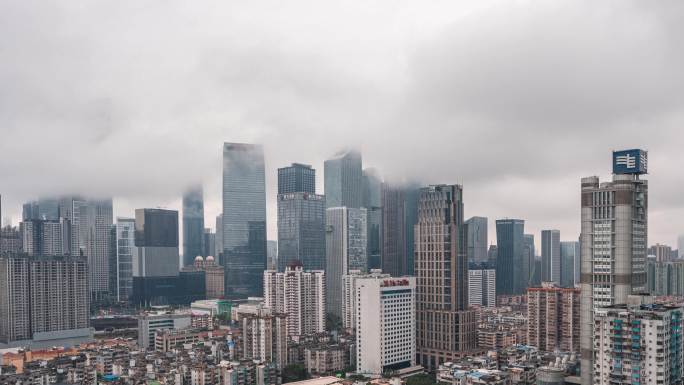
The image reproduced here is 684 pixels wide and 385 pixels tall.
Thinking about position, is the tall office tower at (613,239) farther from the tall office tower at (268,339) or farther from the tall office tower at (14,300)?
the tall office tower at (14,300)

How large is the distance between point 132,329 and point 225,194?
4981cm

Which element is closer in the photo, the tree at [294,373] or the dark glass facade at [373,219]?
the tree at [294,373]

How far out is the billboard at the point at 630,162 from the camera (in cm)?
3125

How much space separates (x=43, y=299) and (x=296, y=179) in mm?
62871

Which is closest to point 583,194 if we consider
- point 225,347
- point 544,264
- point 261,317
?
point 261,317

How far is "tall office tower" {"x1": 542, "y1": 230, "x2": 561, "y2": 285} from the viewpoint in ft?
374

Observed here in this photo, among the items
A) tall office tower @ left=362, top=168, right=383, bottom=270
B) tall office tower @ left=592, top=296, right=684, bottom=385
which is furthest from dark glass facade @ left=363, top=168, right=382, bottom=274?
tall office tower @ left=592, top=296, right=684, bottom=385

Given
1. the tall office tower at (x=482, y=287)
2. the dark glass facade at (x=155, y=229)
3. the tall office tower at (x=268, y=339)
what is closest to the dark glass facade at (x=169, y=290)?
the dark glass facade at (x=155, y=229)

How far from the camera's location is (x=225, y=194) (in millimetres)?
115188

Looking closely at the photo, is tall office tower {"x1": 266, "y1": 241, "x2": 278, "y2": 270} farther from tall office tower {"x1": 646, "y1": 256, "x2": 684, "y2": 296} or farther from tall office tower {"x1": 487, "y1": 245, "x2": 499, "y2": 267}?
tall office tower {"x1": 646, "y1": 256, "x2": 684, "y2": 296}

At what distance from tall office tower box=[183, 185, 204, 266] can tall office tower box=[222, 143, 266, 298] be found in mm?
25922

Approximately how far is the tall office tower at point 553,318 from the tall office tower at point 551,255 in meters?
67.8

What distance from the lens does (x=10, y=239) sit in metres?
85.8

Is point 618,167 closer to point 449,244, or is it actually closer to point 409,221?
point 449,244
